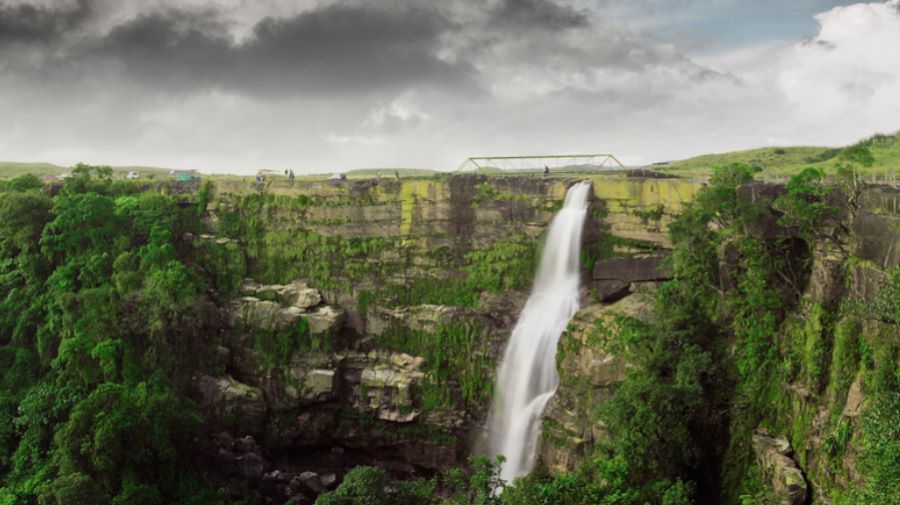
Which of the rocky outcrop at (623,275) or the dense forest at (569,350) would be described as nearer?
the dense forest at (569,350)

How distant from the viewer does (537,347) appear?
2848 cm

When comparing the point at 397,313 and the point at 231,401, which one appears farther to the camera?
the point at 397,313

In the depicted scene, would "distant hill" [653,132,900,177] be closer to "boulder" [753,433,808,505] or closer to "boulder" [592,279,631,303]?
"boulder" [592,279,631,303]

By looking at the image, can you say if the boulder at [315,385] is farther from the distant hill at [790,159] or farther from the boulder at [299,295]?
the distant hill at [790,159]

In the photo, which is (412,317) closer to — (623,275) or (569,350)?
(569,350)

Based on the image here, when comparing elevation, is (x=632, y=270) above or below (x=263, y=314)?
above

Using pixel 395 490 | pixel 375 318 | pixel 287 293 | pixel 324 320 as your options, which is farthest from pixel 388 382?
pixel 395 490

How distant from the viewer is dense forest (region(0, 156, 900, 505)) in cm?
1850

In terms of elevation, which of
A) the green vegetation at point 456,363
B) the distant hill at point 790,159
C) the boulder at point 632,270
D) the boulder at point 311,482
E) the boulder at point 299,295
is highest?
the distant hill at point 790,159

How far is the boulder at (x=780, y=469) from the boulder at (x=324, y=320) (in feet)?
58.5

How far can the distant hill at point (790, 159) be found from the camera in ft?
93.6

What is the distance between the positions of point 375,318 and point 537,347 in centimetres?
775

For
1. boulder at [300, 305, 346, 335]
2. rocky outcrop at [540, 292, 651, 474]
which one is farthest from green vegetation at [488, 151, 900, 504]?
boulder at [300, 305, 346, 335]

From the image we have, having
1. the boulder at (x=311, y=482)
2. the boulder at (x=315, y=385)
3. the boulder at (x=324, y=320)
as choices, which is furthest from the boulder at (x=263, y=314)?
the boulder at (x=311, y=482)
